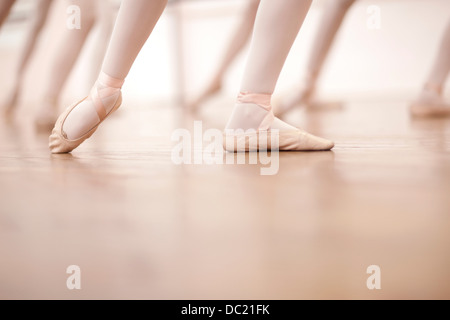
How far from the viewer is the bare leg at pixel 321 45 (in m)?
1.47

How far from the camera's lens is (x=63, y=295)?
33 centimetres

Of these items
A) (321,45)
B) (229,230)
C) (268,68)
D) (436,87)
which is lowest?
(229,230)

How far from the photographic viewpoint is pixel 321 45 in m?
1.56

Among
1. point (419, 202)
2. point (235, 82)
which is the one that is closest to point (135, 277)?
point (419, 202)

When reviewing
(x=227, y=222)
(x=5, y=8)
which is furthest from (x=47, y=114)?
(x=227, y=222)

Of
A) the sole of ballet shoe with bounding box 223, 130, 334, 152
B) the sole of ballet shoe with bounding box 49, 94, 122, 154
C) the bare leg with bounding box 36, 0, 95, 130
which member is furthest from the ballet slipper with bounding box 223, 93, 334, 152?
the bare leg with bounding box 36, 0, 95, 130

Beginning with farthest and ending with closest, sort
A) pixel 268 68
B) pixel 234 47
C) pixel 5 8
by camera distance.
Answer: pixel 234 47 → pixel 5 8 → pixel 268 68

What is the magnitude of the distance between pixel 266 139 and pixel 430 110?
2.82 feet

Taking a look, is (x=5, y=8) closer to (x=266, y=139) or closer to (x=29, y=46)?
(x=29, y=46)

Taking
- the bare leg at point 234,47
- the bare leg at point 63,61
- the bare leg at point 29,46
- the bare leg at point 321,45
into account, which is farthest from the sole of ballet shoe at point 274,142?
the bare leg at point 29,46

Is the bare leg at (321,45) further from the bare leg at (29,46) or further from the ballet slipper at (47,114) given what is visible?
the bare leg at (29,46)

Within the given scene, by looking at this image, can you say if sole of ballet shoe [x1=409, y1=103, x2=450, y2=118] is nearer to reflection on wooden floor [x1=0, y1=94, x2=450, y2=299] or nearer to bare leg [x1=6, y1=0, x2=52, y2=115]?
reflection on wooden floor [x1=0, y1=94, x2=450, y2=299]

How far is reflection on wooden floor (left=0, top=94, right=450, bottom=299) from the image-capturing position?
335mm
